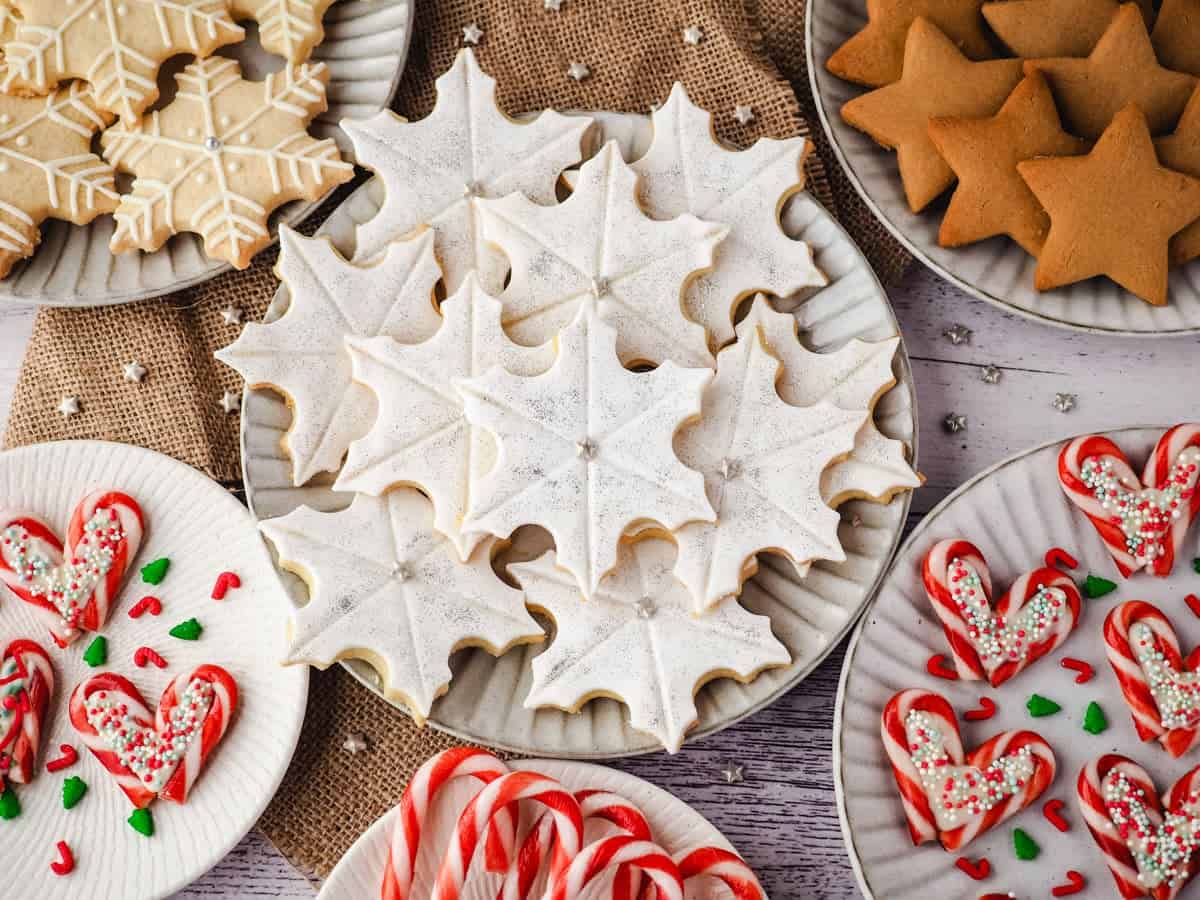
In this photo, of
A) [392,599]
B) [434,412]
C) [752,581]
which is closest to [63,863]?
[392,599]

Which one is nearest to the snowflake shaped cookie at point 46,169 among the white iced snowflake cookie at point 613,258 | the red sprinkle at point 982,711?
the white iced snowflake cookie at point 613,258

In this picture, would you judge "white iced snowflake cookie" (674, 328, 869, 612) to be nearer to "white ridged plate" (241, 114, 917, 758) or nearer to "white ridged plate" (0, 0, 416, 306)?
"white ridged plate" (241, 114, 917, 758)

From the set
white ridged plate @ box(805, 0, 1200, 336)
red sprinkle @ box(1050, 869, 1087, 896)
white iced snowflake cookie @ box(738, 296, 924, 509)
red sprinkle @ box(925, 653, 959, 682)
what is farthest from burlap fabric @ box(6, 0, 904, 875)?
red sprinkle @ box(1050, 869, 1087, 896)

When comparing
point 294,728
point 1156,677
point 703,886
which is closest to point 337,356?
point 294,728

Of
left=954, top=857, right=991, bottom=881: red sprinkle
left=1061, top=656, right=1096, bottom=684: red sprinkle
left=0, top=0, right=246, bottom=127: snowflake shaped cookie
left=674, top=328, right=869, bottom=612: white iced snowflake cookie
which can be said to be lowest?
left=954, top=857, right=991, bottom=881: red sprinkle

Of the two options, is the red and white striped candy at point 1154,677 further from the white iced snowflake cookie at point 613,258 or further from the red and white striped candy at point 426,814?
the red and white striped candy at point 426,814

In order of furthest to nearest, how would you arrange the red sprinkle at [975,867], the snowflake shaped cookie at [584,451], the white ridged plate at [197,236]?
the white ridged plate at [197,236] → the red sprinkle at [975,867] → the snowflake shaped cookie at [584,451]
